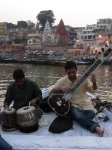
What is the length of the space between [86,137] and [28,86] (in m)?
1.45

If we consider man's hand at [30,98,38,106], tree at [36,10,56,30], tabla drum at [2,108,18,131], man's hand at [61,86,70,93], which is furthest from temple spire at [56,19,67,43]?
tabla drum at [2,108,18,131]

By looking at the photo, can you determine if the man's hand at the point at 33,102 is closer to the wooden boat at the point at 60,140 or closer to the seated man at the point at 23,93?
the seated man at the point at 23,93

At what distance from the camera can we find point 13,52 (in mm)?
65375

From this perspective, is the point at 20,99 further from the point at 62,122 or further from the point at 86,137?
the point at 86,137

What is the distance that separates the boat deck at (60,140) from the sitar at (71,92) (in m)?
0.45

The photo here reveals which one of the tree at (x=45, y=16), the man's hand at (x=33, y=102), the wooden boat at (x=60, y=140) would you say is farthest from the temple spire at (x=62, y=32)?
the wooden boat at (x=60, y=140)

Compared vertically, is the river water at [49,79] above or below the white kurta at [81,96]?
below

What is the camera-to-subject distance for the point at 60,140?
3627 millimetres

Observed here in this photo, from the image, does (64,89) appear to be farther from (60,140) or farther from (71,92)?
(60,140)

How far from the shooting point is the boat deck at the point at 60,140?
346cm

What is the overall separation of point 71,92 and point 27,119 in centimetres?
97

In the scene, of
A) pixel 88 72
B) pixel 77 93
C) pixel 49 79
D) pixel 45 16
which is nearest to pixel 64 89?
pixel 77 93

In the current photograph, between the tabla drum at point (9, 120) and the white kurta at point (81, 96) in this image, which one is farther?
the white kurta at point (81, 96)

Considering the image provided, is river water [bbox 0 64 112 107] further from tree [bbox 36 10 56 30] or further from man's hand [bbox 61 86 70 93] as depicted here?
tree [bbox 36 10 56 30]
